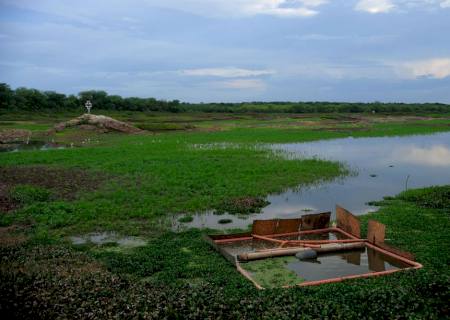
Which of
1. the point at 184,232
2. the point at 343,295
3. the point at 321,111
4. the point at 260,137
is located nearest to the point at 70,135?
the point at 260,137

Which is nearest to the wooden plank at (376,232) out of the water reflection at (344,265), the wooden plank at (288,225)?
the water reflection at (344,265)

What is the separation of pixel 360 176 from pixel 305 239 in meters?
13.0

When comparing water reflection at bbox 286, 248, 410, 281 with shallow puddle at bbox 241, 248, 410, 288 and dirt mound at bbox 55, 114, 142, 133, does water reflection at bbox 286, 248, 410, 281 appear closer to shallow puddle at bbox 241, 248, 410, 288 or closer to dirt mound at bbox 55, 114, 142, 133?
shallow puddle at bbox 241, 248, 410, 288

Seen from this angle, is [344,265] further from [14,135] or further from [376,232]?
[14,135]

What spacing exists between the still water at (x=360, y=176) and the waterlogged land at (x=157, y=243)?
99 cm

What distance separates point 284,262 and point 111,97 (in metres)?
89.9

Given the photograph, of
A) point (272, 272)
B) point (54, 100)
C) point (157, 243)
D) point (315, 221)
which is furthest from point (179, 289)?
point (54, 100)

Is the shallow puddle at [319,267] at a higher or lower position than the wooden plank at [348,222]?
lower

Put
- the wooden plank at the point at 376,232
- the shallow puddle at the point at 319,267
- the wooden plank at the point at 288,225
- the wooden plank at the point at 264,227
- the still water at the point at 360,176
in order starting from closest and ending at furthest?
the shallow puddle at the point at 319,267 < the wooden plank at the point at 376,232 < the wooden plank at the point at 264,227 < the wooden plank at the point at 288,225 < the still water at the point at 360,176

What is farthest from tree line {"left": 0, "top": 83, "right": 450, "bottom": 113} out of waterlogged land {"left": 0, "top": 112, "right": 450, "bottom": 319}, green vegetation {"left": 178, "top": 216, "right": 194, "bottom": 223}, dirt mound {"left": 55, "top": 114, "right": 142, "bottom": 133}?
green vegetation {"left": 178, "top": 216, "right": 194, "bottom": 223}

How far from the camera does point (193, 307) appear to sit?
7.66m

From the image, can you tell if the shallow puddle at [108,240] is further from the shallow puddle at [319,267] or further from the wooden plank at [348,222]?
the wooden plank at [348,222]

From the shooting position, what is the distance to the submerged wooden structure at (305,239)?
1133cm

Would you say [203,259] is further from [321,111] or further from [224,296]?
[321,111]
